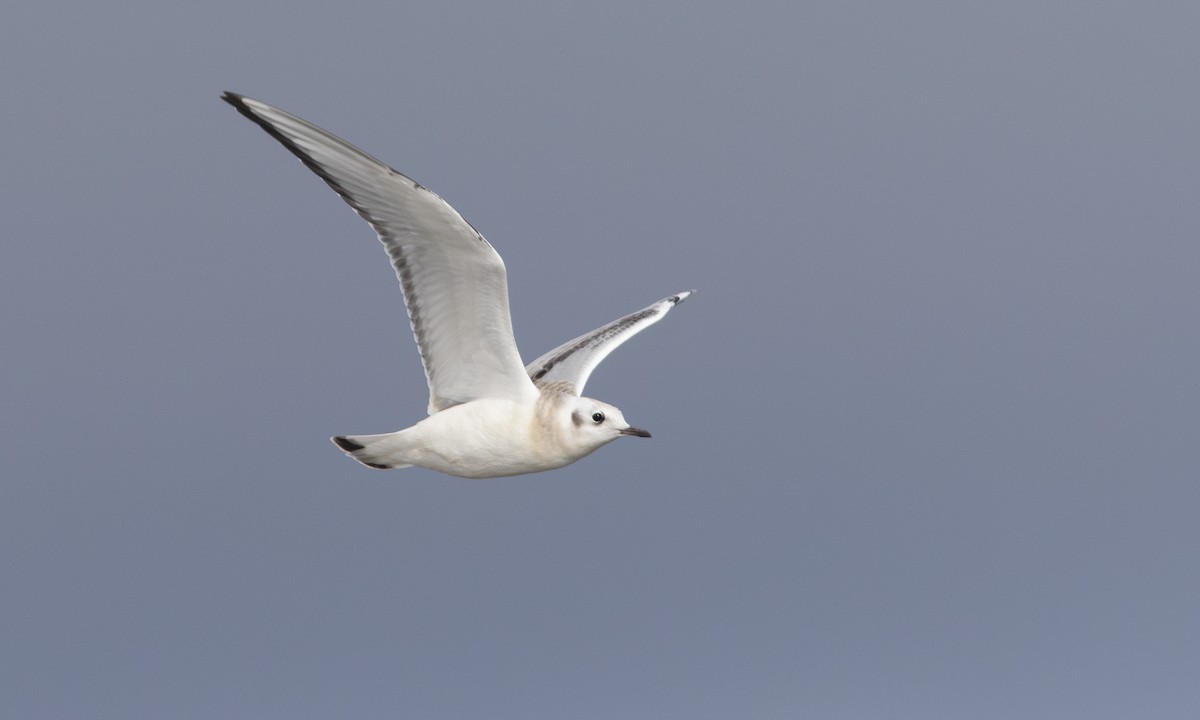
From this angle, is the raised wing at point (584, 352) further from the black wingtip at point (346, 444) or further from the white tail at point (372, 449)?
the black wingtip at point (346, 444)

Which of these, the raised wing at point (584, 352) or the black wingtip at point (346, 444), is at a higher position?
the raised wing at point (584, 352)

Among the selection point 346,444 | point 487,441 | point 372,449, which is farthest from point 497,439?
point 346,444

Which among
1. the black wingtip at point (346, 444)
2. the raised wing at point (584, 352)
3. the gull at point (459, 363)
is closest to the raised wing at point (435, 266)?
the gull at point (459, 363)

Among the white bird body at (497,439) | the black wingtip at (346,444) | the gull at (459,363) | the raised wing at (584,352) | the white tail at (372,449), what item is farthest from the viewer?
the raised wing at (584,352)

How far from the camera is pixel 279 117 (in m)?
10.8

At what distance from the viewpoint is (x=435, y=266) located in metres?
12.1

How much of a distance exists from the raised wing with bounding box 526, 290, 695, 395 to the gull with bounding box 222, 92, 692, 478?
702 millimetres

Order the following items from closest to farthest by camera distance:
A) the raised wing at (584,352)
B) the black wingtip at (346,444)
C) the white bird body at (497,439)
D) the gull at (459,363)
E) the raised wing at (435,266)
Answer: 1. the raised wing at (435,266)
2. the gull at (459,363)
3. the white bird body at (497,439)
4. the black wingtip at (346,444)
5. the raised wing at (584,352)

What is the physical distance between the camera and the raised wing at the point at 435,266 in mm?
11094

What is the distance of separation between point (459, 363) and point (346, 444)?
4.14ft

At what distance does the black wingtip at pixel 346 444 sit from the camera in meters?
13.1

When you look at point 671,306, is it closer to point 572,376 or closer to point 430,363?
point 572,376

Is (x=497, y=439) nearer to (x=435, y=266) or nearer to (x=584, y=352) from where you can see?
(x=435, y=266)

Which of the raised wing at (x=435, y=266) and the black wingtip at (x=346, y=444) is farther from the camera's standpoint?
the black wingtip at (x=346, y=444)
